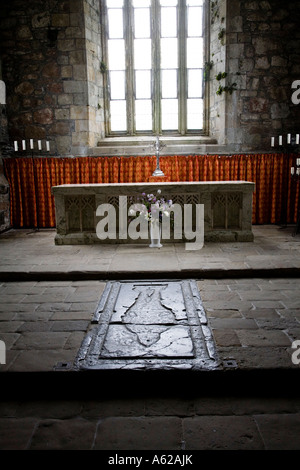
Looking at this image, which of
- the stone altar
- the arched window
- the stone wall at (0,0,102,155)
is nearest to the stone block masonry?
the arched window

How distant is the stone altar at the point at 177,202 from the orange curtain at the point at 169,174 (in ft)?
5.85

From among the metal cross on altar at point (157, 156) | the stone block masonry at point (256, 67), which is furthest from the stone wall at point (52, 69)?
the stone block masonry at point (256, 67)

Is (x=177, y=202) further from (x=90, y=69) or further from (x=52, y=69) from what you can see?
(x=52, y=69)

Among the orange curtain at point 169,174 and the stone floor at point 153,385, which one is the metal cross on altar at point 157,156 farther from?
the stone floor at point 153,385

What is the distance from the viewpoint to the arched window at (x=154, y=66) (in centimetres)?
808

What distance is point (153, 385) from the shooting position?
98.2 inches

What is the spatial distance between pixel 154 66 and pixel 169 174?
2.58 metres

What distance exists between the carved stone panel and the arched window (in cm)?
536

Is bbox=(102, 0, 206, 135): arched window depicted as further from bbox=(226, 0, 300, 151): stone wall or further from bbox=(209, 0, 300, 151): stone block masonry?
bbox=(226, 0, 300, 151): stone wall

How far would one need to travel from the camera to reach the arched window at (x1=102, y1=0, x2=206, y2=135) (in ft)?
26.5

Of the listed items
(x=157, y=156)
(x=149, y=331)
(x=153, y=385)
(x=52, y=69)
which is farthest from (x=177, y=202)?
(x=52, y=69)

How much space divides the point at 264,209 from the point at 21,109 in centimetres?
558
